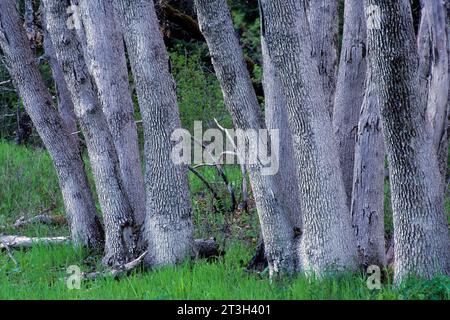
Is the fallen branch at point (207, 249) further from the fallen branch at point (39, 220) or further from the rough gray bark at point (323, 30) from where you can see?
the fallen branch at point (39, 220)

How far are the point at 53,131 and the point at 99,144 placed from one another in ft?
3.96

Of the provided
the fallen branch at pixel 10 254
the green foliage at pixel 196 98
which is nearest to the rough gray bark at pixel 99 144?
the fallen branch at pixel 10 254

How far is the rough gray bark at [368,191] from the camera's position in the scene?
757cm

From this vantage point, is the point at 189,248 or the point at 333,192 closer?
the point at 333,192

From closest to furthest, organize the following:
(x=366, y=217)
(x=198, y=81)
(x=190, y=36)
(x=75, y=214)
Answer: (x=366, y=217) < (x=75, y=214) < (x=198, y=81) < (x=190, y=36)

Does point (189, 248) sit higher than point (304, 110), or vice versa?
point (304, 110)

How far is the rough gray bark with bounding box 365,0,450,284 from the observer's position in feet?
18.7

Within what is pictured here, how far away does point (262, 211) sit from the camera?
7.12 meters

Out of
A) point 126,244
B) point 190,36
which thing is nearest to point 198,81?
point 190,36

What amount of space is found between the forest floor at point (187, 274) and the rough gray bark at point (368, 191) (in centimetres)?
78

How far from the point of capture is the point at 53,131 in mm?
9297
